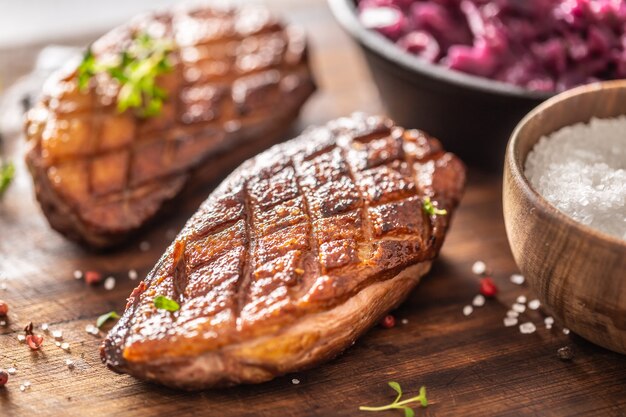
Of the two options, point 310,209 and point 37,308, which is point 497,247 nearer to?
point 310,209

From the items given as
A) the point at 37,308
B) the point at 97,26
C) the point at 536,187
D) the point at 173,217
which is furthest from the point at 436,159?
the point at 97,26

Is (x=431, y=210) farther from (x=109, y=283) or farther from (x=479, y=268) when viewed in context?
(x=109, y=283)

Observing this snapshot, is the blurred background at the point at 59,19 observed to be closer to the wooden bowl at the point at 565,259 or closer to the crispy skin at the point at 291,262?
the crispy skin at the point at 291,262

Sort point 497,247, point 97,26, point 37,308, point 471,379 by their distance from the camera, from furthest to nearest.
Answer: point 97,26 < point 497,247 < point 37,308 < point 471,379

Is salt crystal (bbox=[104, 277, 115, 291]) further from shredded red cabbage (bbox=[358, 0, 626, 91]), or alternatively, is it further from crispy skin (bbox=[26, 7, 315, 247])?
shredded red cabbage (bbox=[358, 0, 626, 91])

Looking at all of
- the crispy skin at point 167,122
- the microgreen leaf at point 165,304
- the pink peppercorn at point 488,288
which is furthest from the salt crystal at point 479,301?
the crispy skin at point 167,122

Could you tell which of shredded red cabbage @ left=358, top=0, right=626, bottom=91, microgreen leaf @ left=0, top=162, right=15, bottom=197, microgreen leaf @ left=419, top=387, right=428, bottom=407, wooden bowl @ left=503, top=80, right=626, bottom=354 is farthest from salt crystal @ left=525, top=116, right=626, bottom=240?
microgreen leaf @ left=0, top=162, right=15, bottom=197

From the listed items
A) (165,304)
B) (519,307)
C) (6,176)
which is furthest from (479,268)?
(6,176)
